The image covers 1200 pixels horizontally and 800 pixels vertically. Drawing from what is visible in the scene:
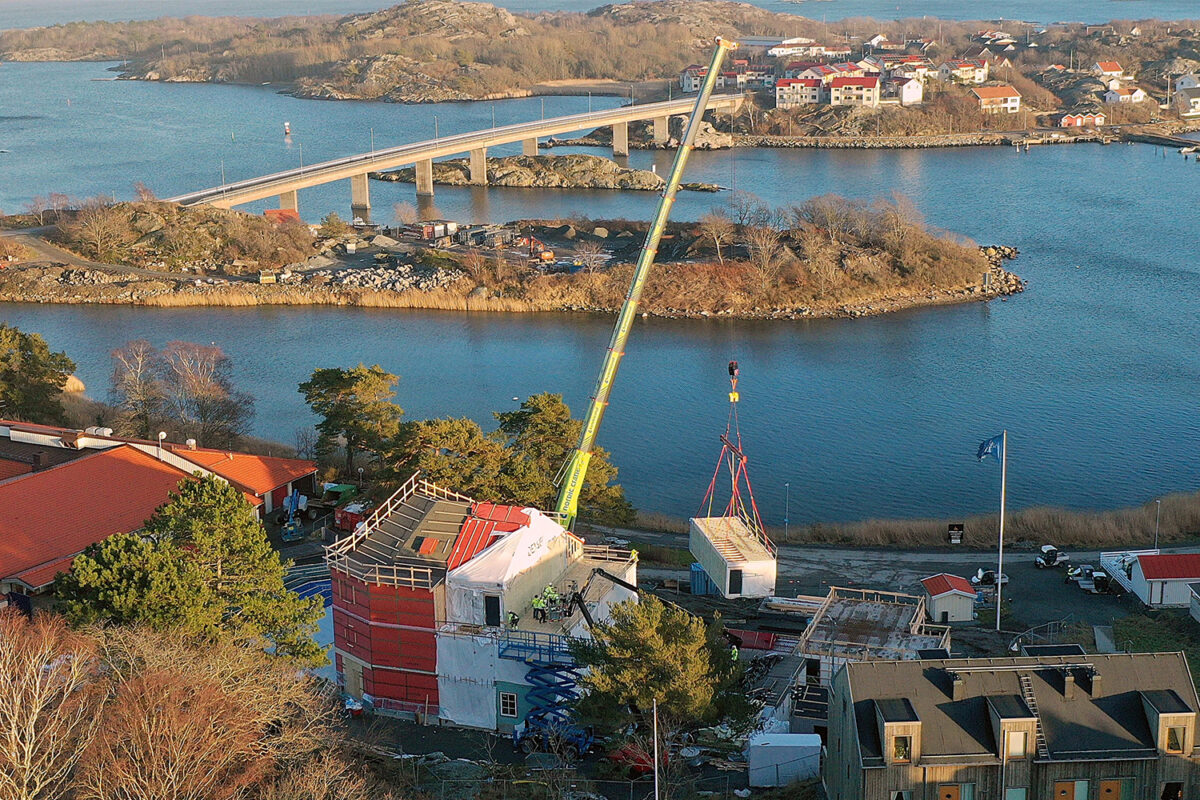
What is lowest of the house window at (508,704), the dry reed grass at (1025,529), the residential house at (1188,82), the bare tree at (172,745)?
the dry reed grass at (1025,529)

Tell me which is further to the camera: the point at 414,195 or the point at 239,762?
the point at 414,195

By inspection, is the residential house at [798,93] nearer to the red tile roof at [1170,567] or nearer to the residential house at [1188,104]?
the residential house at [1188,104]

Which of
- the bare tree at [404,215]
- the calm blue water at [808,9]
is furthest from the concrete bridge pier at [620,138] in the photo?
the calm blue water at [808,9]

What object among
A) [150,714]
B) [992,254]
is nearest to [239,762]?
[150,714]

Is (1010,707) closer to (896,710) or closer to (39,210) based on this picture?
(896,710)

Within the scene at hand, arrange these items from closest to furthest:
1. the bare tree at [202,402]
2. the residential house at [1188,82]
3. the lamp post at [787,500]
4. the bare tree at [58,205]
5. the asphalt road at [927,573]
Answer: the asphalt road at [927,573], the lamp post at [787,500], the bare tree at [202,402], the bare tree at [58,205], the residential house at [1188,82]

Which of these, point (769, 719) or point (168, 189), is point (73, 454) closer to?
point (769, 719)

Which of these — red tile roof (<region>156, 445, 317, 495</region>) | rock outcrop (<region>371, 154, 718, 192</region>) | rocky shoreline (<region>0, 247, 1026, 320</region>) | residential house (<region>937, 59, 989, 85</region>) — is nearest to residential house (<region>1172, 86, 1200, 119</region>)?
residential house (<region>937, 59, 989, 85</region>)

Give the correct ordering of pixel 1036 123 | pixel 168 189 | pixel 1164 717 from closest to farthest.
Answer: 1. pixel 1164 717
2. pixel 168 189
3. pixel 1036 123
